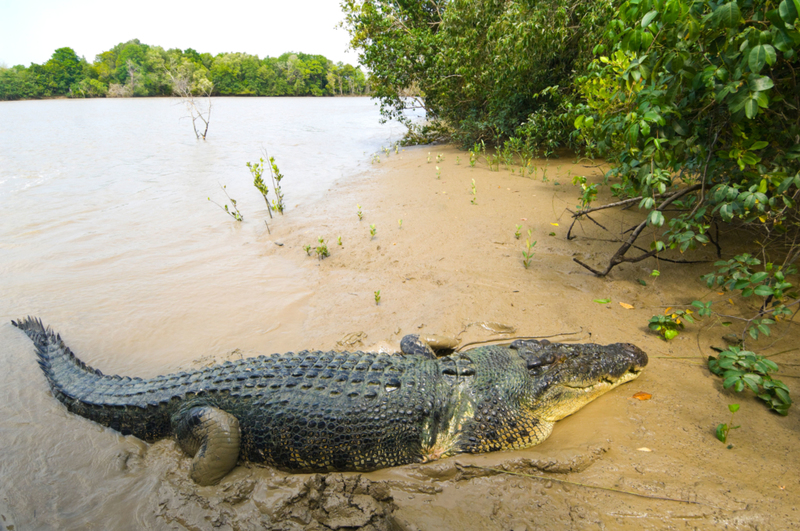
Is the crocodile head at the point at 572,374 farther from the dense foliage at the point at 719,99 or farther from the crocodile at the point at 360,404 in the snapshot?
the dense foliage at the point at 719,99

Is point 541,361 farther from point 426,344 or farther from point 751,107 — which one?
point 751,107

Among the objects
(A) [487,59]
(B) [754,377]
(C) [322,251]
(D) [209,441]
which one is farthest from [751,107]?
(A) [487,59]

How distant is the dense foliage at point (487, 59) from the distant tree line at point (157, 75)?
44.5m

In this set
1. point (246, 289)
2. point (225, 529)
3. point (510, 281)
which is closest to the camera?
point (225, 529)

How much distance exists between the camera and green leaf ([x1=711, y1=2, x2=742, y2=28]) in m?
2.11

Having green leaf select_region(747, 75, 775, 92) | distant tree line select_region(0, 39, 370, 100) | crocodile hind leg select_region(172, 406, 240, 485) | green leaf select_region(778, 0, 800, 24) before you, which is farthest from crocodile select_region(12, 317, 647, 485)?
distant tree line select_region(0, 39, 370, 100)

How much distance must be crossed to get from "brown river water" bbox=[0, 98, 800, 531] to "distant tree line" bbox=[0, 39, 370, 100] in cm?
5201

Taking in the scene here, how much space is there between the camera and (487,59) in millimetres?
8961

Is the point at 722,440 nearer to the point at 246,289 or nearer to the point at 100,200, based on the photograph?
the point at 246,289

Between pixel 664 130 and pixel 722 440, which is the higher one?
pixel 664 130

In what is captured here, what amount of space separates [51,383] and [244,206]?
5.31 meters

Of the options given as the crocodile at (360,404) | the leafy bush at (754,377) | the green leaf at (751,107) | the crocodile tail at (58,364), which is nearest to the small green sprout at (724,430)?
the leafy bush at (754,377)

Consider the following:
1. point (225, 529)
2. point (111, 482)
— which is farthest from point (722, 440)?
point (111, 482)

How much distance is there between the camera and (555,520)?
1.92m
